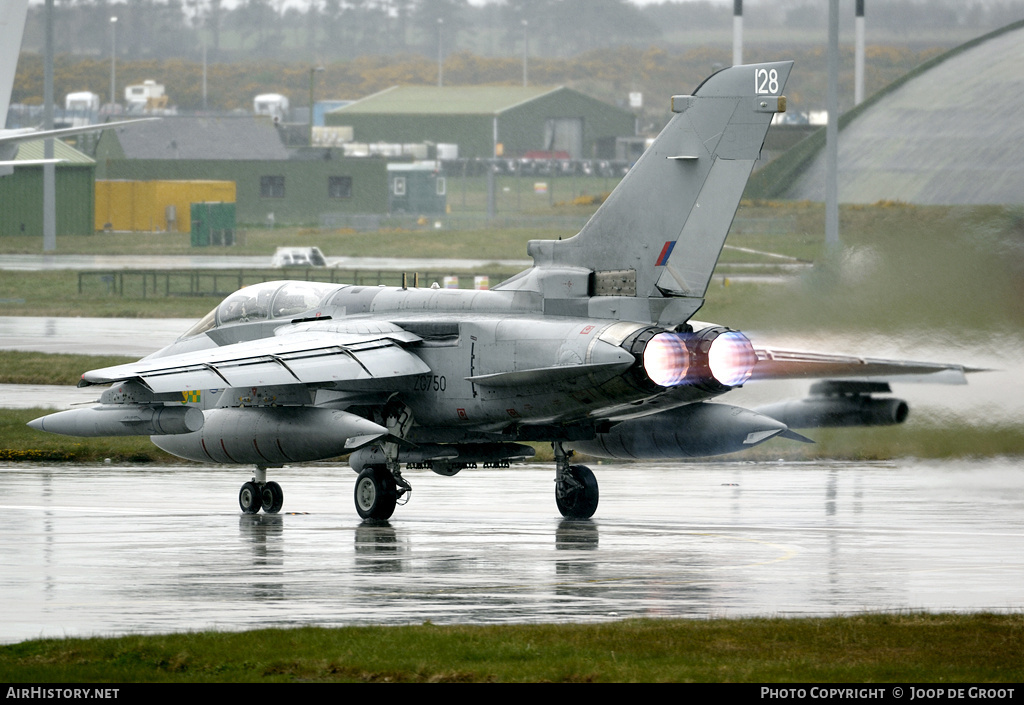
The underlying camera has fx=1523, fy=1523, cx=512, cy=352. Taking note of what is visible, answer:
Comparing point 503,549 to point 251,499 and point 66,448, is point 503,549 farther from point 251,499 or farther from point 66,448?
point 66,448

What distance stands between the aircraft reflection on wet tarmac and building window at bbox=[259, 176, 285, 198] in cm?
8083

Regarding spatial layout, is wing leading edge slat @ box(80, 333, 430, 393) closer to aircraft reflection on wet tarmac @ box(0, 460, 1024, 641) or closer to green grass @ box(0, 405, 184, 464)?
aircraft reflection on wet tarmac @ box(0, 460, 1024, 641)

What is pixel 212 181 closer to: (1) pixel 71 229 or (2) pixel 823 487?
(1) pixel 71 229

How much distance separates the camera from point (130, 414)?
66.6 ft

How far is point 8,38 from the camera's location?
41.8 metres

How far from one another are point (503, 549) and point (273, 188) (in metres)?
90.4

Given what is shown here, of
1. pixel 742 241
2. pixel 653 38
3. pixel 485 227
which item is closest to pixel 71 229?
pixel 485 227

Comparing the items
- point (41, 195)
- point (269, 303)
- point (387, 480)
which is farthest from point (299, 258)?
point (387, 480)

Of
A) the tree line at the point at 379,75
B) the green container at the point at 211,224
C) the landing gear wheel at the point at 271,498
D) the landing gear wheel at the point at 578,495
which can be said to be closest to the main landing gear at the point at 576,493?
the landing gear wheel at the point at 578,495

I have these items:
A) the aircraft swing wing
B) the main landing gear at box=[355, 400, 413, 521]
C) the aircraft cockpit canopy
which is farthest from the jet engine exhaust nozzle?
the aircraft cockpit canopy

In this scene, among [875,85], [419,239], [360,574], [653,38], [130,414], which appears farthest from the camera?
[653,38]

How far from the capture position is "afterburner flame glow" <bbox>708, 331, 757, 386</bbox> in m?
18.2

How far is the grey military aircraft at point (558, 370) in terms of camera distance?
62.5 ft

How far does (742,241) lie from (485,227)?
950 inches
